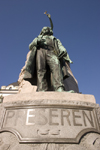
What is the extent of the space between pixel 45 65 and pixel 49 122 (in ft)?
6.04

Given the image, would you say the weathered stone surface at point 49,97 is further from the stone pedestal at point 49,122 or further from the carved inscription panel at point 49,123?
the carved inscription panel at point 49,123

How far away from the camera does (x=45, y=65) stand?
366 centimetres

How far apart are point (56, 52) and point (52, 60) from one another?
21.2 inches

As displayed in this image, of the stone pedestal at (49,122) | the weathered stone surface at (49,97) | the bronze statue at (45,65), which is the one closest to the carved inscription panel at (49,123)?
the stone pedestal at (49,122)

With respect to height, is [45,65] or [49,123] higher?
[45,65]

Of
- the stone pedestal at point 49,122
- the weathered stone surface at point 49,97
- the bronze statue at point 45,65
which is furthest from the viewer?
the bronze statue at point 45,65

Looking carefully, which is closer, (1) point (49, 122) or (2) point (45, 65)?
(1) point (49, 122)

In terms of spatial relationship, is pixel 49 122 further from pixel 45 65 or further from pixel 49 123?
pixel 45 65

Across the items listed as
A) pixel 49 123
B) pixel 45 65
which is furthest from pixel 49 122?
pixel 45 65

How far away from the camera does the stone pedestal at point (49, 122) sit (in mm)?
1975

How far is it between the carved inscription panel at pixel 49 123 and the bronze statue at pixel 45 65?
3.08ft

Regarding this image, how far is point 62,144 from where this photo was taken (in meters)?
1.97

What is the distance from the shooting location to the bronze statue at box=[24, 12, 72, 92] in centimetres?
341

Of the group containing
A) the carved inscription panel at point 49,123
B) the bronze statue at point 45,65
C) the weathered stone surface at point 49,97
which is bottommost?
the carved inscription panel at point 49,123
